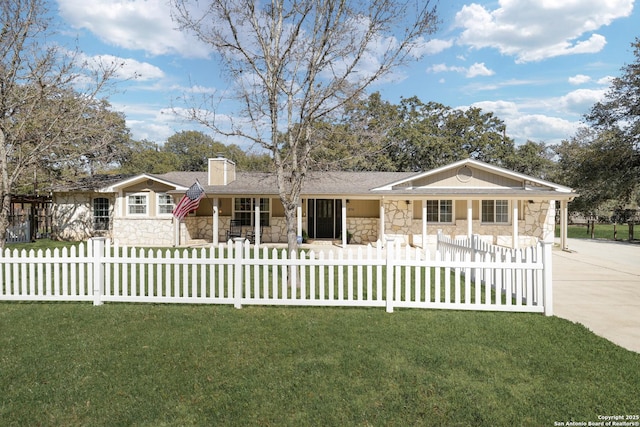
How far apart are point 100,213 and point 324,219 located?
426 inches

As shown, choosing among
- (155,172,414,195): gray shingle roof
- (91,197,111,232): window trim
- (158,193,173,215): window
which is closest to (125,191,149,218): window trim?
(158,193,173,215): window

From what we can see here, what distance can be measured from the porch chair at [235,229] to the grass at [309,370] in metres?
11.1

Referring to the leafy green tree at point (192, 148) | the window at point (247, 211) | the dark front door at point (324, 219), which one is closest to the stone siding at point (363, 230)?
the dark front door at point (324, 219)

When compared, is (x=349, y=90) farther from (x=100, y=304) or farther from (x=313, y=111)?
(x=100, y=304)

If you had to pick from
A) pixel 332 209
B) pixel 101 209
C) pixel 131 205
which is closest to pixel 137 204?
pixel 131 205

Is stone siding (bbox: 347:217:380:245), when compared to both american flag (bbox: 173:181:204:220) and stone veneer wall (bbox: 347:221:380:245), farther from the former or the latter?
american flag (bbox: 173:181:204:220)

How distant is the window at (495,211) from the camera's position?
16.3 m

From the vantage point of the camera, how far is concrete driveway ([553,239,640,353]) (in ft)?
15.7

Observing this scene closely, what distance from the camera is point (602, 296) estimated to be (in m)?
6.57

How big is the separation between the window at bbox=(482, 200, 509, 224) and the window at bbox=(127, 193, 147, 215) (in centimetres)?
1520

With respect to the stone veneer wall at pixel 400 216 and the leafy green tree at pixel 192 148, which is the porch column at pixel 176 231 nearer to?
the stone veneer wall at pixel 400 216

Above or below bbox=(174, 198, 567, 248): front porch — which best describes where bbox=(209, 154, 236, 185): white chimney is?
above

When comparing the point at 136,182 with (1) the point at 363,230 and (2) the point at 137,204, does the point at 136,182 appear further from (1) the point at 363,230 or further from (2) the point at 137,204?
(1) the point at 363,230

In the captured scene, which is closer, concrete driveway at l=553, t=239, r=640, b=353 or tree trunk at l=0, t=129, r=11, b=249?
concrete driveway at l=553, t=239, r=640, b=353
